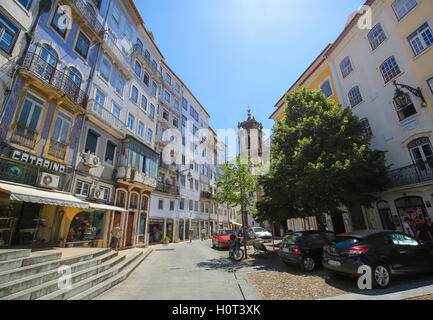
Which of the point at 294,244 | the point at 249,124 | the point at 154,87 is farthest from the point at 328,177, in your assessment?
the point at 249,124

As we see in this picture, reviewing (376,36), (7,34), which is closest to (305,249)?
(7,34)

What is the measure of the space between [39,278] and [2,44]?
10350 millimetres

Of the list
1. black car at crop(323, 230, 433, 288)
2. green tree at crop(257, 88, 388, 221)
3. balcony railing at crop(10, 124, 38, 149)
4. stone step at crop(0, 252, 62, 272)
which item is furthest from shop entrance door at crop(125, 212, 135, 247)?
black car at crop(323, 230, 433, 288)

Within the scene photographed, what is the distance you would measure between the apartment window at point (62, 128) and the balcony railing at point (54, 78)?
1138 mm

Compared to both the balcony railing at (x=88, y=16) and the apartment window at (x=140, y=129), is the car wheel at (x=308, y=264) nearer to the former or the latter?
the apartment window at (x=140, y=129)

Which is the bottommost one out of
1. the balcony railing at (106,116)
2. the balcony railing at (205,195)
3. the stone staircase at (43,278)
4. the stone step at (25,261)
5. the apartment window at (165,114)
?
the stone staircase at (43,278)

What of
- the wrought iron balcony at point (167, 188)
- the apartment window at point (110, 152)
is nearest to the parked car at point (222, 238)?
the wrought iron balcony at point (167, 188)

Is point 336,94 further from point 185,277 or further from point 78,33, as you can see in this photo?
point 78,33

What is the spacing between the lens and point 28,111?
9.55 meters

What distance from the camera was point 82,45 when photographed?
13484 mm

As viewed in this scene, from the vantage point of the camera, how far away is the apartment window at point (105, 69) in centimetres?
1523

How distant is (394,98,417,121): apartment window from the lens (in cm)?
1257

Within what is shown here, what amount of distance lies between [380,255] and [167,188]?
22.8 meters
